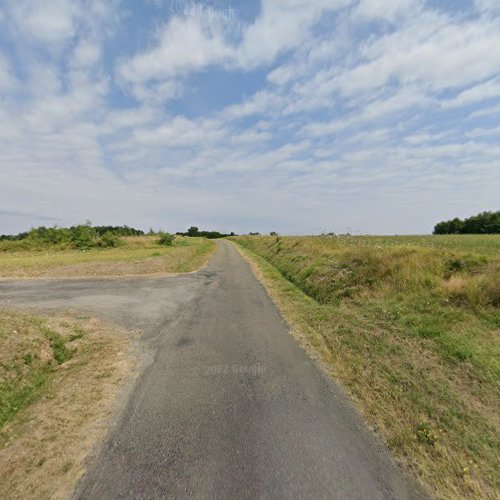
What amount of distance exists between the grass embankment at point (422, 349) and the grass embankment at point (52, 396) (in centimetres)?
406

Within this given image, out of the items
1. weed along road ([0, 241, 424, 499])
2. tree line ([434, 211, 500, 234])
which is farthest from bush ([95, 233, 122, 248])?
tree line ([434, 211, 500, 234])

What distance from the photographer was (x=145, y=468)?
3242mm

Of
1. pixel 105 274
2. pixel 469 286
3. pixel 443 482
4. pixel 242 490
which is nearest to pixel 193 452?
pixel 242 490

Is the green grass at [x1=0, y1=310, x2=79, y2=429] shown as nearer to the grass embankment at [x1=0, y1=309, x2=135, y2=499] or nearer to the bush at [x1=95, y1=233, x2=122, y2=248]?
the grass embankment at [x1=0, y1=309, x2=135, y2=499]

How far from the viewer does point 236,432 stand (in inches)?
151

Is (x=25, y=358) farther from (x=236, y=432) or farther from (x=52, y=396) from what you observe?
(x=236, y=432)

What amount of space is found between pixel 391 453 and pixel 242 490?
77.3 inches

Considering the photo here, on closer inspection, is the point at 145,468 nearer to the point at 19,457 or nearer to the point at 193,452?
the point at 193,452

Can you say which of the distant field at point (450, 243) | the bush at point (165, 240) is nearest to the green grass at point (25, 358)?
the distant field at point (450, 243)

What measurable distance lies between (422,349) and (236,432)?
4.56 m

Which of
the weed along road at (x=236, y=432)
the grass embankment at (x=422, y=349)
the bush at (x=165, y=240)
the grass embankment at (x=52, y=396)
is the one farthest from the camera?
the bush at (x=165, y=240)

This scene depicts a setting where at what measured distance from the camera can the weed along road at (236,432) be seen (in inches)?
120

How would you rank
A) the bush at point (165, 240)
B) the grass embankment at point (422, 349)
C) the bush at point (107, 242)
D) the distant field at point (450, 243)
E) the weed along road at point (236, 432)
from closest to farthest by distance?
the weed along road at point (236, 432) → the grass embankment at point (422, 349) → the distant field at point (450, 243) → the bush at point (107, 242) → the bush at point (165, 240)

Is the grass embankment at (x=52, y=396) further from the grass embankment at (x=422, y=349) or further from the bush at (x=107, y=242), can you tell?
the bush at (x=107, y=242)
